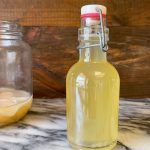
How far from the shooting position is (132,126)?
1.88 ft

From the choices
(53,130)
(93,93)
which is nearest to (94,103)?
(93,93)

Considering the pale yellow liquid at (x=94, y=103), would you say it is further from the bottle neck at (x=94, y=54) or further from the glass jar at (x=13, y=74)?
the glass jar at (x=13, y=74)

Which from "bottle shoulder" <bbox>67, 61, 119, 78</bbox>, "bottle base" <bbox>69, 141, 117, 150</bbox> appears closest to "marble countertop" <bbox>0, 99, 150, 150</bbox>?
"bottle base" <bbox>69, 141, 117, 150</bbox>

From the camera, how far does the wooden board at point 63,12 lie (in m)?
0.74

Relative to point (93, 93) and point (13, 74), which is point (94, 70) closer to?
point (93, 93)

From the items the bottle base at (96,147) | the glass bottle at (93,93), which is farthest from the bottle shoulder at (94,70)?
the bottle base at (96,147)

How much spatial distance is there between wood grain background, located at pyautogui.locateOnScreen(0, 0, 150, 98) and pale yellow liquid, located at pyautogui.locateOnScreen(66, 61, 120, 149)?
0.32 meters

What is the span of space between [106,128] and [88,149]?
0.05m

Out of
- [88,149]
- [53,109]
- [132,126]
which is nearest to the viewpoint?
[88,149]

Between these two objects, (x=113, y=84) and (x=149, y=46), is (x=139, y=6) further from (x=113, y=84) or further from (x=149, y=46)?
(x=113, y=84)

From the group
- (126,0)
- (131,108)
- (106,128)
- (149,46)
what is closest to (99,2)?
(126,0)

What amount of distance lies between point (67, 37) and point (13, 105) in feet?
A: 0.98

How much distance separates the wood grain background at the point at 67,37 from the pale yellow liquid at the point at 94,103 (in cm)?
32

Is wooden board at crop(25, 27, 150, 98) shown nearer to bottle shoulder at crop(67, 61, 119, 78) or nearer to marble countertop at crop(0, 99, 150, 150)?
marble countertop at crop(0, 99, 150, 150)
